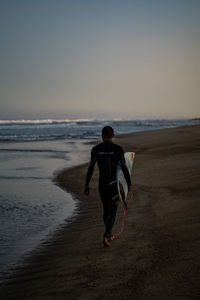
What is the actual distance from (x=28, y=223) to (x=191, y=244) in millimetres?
3276

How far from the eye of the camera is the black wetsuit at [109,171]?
4.35 meters

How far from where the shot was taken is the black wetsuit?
4.35 metres

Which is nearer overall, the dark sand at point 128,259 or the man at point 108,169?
the dark sand at point 128,259

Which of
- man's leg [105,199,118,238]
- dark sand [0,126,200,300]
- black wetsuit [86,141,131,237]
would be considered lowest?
dark sand [0,126,200,300]

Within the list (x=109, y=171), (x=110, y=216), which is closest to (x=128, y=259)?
(x=110, y=216)

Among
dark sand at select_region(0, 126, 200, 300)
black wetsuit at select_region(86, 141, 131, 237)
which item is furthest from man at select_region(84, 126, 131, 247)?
dark sand at select_region(0, 126, 200, 300)

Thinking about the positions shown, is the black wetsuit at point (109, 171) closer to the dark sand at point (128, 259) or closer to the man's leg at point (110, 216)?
the man's leg at point (110, 216)

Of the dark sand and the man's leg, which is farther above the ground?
the man's leg

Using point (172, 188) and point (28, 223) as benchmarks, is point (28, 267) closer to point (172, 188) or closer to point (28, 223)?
point (28, 223)

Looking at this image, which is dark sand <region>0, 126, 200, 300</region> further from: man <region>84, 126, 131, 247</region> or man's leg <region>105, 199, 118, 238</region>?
man <region>84, 126, 131, 247</region>

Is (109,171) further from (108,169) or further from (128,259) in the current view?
(128,259)

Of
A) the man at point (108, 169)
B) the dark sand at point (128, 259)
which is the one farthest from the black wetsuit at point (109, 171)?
the dark sand at point (128, 259)

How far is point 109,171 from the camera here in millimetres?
4387

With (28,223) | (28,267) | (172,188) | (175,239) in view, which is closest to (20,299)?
(28,267)
